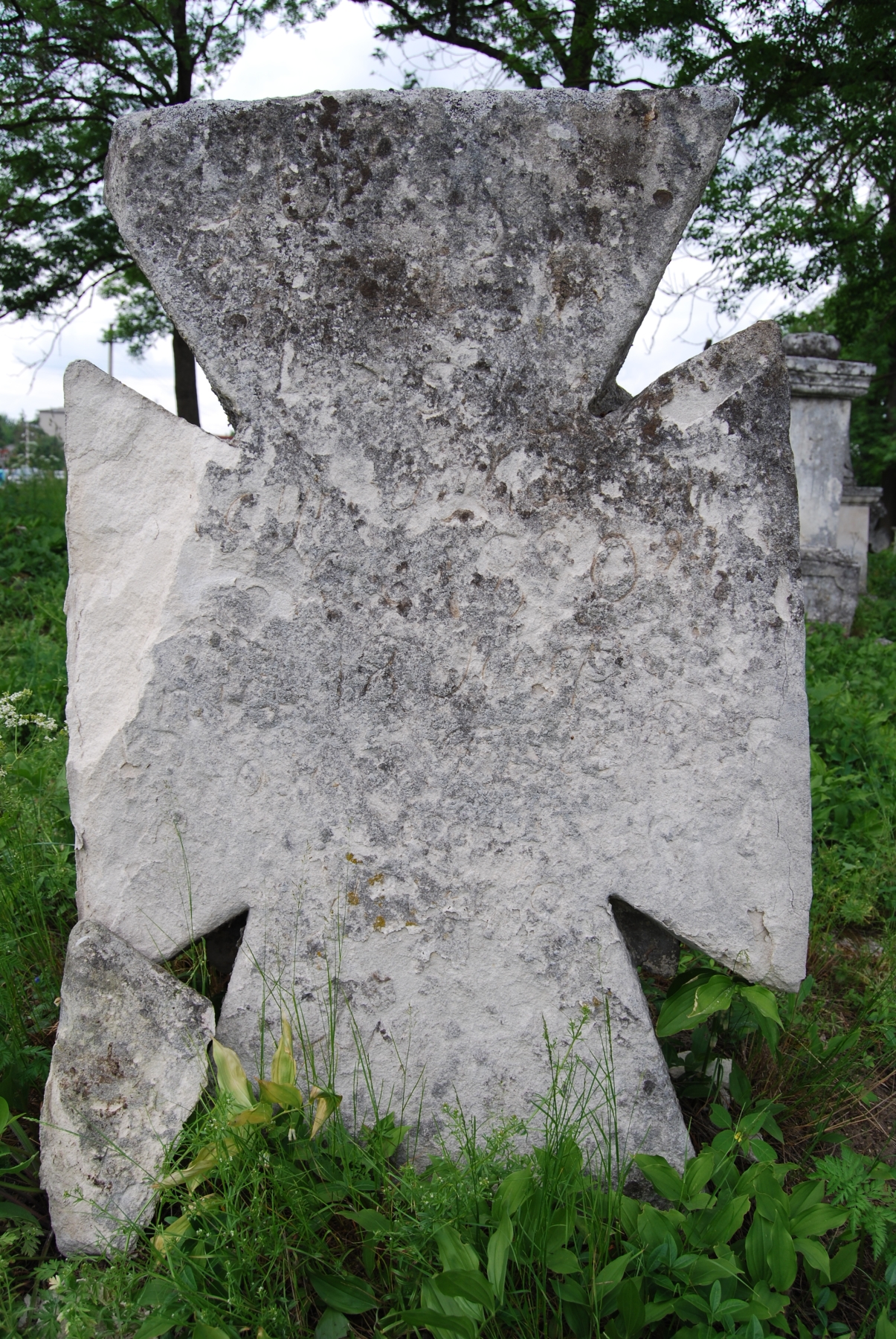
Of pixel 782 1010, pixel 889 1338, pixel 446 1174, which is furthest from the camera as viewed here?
pixel 782 1010

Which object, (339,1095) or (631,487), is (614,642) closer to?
(631,487)

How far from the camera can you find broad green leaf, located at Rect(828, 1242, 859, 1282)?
152cm

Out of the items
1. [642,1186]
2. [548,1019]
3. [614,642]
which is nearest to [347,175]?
[614,642]

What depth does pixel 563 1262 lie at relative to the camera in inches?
55.1

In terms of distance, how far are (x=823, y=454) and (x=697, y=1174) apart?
6762 millimetres

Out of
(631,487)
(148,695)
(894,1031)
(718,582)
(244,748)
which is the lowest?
(894,1031)

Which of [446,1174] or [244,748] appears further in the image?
[244,748]

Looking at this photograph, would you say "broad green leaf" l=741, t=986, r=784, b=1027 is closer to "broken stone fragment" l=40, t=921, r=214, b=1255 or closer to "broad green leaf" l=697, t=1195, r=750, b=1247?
"broad green leaf" l=697, t=1195, r=750, b=1247

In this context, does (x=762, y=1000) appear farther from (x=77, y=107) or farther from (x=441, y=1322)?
(x=77, y=107)

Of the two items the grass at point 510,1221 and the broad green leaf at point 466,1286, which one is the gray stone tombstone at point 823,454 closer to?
the grass at point 510,1221

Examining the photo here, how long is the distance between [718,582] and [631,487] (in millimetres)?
249

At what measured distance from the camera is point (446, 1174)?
4.99ft

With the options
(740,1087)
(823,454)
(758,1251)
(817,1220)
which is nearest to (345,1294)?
(758,1251)

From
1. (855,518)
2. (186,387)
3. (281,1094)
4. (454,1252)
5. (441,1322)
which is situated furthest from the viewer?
(855,518)
